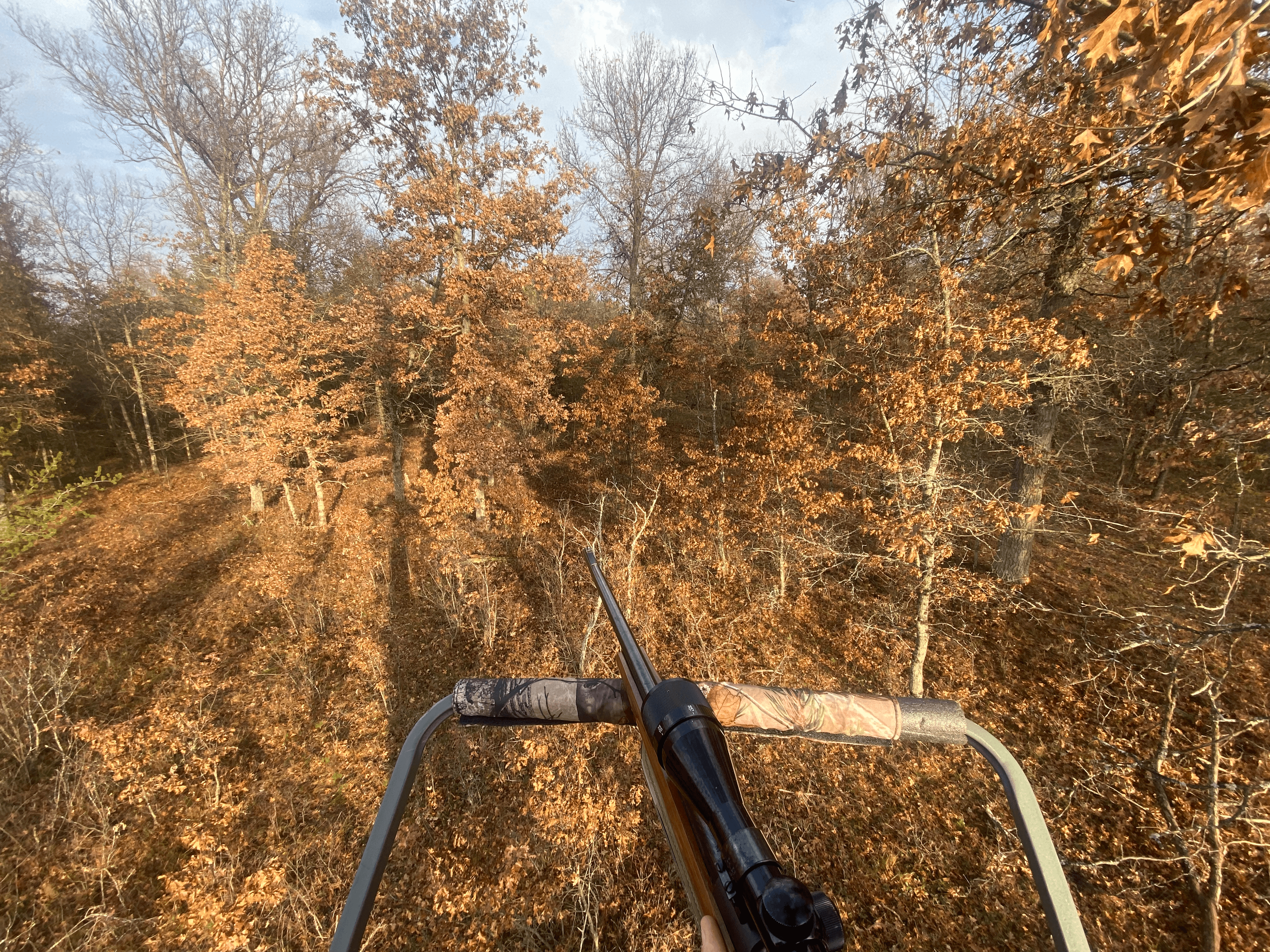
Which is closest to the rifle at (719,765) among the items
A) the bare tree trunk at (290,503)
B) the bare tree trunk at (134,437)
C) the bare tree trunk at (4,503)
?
the bare tree trunk at (4,503)

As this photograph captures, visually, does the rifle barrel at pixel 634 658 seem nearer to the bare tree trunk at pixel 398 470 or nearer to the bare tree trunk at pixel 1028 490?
the bare tree trunk at pixel 1028 490

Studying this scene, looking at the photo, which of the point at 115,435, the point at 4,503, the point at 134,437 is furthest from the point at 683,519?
the point at 115,435

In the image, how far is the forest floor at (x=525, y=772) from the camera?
5145mm

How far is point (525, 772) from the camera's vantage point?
278 inches

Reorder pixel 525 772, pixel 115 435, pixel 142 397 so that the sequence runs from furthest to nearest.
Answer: pixel 115 435, pixel 142 397, pixel 525 772

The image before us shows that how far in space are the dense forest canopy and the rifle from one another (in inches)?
88.2

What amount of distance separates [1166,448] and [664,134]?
17.3m

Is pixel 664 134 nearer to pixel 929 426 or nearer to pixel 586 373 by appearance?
pixel 586 373

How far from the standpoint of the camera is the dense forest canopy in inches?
158

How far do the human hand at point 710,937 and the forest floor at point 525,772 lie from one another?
402 centimetres

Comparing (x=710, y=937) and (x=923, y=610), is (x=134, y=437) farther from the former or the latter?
(x=923, y=610)

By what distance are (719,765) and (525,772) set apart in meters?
7.73

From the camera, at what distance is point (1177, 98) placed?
2.09 metres

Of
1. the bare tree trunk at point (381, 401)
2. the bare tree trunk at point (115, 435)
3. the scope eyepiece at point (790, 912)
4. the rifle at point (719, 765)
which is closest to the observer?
the scope eyepiece at point (790, 912)
